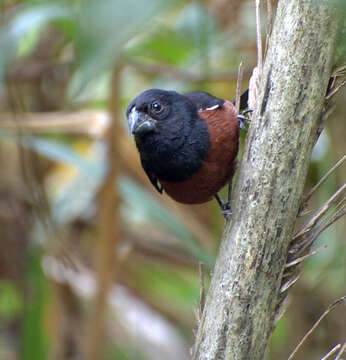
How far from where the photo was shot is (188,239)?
2615mm

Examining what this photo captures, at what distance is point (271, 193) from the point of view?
3.88 feet

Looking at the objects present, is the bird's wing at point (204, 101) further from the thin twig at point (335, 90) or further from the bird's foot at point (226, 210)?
the thin twig at point (335, 90)

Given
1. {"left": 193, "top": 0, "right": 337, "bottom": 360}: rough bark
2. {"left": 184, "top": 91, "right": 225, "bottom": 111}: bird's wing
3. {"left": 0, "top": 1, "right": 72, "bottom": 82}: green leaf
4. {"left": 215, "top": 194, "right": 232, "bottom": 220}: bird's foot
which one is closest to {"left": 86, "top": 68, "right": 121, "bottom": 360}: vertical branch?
{"left": 0, "top": 1, "right": 72, "bottom": 82}: green leaf

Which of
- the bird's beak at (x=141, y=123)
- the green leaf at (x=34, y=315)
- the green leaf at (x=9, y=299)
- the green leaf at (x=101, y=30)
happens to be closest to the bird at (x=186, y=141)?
the bird's beak at (x=141, y=123)

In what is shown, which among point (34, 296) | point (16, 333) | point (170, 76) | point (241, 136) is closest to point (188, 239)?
point (241, 136)

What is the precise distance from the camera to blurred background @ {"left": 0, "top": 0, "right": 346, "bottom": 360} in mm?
2875

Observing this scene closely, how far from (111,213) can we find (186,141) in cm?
103

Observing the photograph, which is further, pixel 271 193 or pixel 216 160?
pixel 216 160

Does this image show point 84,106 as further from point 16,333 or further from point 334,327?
point 334,327

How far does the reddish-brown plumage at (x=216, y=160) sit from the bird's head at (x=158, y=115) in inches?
3.1

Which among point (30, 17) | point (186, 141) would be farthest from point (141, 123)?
point (30, 17)

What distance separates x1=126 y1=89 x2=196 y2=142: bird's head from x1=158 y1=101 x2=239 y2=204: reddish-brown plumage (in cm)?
8

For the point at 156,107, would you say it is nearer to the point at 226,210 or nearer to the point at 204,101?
the point at 204,101

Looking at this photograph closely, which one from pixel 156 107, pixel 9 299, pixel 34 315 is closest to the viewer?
pixel 156 107
